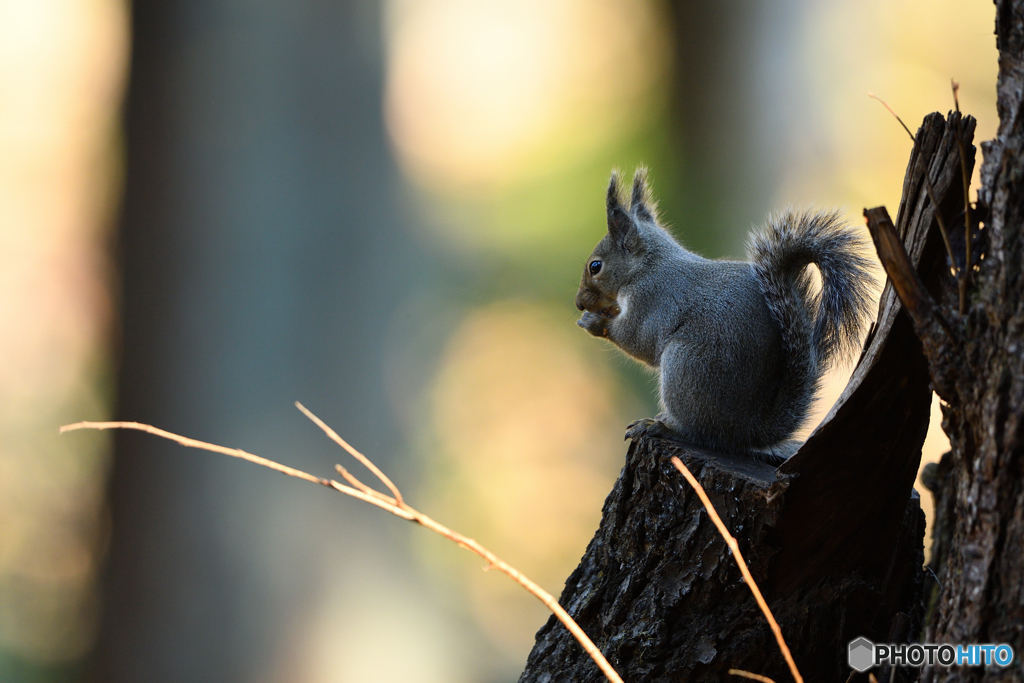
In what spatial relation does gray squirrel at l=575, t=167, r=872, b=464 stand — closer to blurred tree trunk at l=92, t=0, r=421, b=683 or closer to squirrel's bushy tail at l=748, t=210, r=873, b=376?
squirrel's bushy tail at l=748, t=210, r=873, b=376

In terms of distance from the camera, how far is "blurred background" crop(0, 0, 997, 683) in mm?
2826

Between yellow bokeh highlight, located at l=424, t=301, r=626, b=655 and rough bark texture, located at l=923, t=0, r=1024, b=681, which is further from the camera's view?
yellow bokeh highlight, located at l=424, t=301, r=626, b=655

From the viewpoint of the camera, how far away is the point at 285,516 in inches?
115

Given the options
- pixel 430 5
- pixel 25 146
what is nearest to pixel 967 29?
pixel 430 5

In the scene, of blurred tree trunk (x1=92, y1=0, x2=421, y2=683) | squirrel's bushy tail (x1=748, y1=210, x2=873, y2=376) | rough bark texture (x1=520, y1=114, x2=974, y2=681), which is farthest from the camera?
blurred tree trunk (x1=92, y1=0, x2=421, y2=683)

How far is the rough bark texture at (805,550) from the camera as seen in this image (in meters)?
0.94

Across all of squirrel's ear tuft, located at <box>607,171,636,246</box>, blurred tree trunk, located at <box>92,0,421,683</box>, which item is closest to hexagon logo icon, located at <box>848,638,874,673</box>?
squirrel's ear tuft, located at <box>607,171,636,246</box>

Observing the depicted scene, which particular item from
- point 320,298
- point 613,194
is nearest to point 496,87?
point 320,298

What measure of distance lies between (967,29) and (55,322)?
3.23 meters

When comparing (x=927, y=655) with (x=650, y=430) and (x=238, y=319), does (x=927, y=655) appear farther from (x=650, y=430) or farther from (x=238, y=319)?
(x=238, y=319)

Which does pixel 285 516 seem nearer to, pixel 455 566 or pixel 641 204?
pixel 455 566

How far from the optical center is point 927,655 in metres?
0.72

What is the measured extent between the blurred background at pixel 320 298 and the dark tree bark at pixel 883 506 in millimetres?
1796

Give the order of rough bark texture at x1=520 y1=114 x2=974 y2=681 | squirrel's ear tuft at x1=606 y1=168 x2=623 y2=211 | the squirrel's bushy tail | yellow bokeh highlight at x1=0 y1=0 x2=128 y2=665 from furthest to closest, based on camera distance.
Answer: yellow bokeh highlight at x1=0 y1=0 x2=128 y2=665 → squirrel's ear tuft at x1=606 y1=168 x2=623 y2=211 → the squirrel's bushy tail → rough bark texture at x1=520 y1=114 x2=974 y2=681
